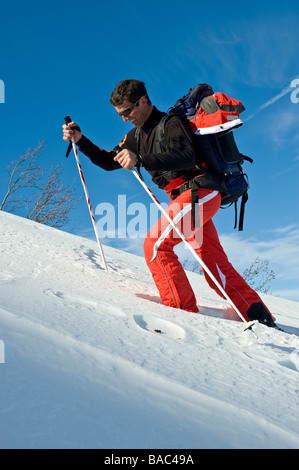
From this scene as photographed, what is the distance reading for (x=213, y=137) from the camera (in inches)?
96.6

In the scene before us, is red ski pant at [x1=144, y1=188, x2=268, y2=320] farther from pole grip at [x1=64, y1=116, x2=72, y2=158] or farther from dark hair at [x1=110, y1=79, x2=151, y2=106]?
pole grip at [x1=64, y1=116, x2=72, y2=158]

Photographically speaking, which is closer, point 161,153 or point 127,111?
point 161,153

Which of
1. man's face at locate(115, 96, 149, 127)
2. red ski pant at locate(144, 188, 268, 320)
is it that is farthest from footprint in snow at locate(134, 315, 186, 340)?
man's face at locate(115, 96, 149, 127)

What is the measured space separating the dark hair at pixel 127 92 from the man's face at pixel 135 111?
27mm

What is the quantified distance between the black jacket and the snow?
91 cm

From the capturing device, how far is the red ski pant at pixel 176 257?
8.32 ft

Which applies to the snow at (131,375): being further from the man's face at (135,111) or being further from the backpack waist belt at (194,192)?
the man's face at (135,111)

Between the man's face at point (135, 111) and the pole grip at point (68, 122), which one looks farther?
the pole grip at point (68, 122)

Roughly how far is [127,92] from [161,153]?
54 cm

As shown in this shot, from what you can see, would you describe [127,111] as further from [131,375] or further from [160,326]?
[131,375]

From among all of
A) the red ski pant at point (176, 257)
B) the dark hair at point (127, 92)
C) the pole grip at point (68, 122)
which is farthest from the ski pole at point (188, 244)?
the pole grip at point (68, 122)

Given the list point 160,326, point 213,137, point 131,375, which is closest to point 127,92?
point 213,137

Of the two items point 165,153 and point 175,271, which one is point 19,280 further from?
point 165,153
